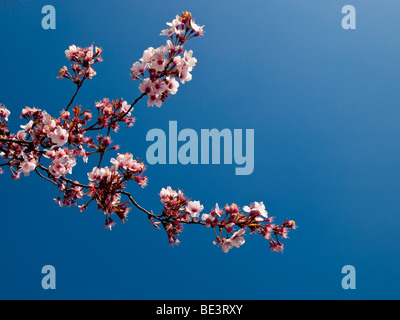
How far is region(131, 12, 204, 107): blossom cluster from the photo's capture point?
2.49m

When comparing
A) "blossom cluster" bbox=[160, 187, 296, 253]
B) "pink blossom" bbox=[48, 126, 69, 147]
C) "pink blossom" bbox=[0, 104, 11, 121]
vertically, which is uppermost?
"pink blossom" bbox=[0, 104, 11, 121]

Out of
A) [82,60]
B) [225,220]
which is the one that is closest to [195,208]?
[225,220]

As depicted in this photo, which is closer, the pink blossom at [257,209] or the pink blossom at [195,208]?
the pink blossom at [257,209]

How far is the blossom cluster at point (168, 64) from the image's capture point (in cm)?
249

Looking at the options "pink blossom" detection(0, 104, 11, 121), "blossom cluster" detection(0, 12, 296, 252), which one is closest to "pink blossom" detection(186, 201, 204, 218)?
"blossom cluster" detection(0, 12, 296, 252)

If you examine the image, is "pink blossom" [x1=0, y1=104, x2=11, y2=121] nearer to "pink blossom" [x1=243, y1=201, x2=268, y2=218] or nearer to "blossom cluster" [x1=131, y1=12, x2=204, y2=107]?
"blossom cluster" [x1=131, y1=12, x2=204, y2=107]

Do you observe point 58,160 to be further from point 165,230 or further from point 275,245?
point 275,245

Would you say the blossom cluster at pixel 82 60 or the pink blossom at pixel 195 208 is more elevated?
the blossom cluster at pixel 82 60

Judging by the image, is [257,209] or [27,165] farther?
[27,165]

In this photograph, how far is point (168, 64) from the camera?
8.34ft

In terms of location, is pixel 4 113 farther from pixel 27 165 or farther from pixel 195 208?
pixel 195 208

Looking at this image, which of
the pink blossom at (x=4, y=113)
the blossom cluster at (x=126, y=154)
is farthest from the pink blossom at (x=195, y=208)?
the pink blossom at (x=4, y=113)

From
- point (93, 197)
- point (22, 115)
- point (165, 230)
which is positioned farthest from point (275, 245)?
point (22, 115)

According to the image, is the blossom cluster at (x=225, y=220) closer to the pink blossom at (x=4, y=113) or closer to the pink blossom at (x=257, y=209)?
the pink blossom at (x=257, y=209)
